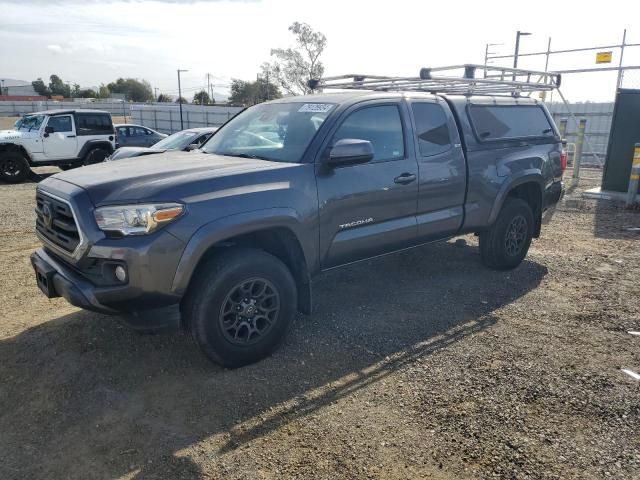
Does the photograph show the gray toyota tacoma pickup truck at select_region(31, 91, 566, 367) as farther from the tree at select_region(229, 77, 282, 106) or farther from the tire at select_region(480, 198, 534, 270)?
the tree at select_region(229, 77, 282, 106)

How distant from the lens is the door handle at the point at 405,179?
13.9 feet

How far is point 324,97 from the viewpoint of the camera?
4.39 m

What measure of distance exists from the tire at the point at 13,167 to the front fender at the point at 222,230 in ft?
39.3

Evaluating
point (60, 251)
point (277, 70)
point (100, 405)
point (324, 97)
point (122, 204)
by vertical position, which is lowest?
point (100, 405)

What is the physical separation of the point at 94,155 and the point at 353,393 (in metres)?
13.2

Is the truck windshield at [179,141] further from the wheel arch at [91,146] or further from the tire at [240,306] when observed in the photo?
the tire at [240,306]

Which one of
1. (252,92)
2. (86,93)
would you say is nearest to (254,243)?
(252,92)

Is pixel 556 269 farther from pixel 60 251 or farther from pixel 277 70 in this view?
pixel 277 70

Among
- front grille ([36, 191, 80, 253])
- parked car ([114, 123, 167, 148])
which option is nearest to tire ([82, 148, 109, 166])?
parked car ([114, 123, 167, 148])

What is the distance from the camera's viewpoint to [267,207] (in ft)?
11.1

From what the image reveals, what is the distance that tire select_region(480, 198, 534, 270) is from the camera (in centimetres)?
547

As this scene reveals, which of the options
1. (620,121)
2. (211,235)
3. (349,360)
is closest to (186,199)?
(211,235)

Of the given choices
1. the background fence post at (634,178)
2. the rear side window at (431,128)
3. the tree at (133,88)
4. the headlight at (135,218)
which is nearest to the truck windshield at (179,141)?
the rear side window at (431,128)

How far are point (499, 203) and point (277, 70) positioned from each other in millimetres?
40813
